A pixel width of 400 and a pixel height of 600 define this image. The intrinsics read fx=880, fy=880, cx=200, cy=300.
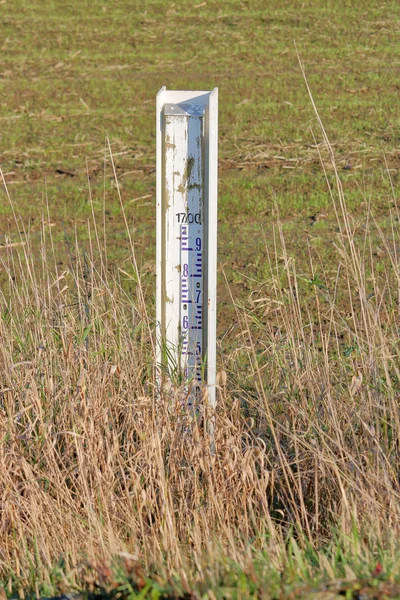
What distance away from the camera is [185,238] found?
3.38 meters

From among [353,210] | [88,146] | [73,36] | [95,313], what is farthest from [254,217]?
[73,36]

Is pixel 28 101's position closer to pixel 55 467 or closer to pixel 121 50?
pixel 121 50

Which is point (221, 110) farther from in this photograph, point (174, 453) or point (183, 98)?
point (174, 453)

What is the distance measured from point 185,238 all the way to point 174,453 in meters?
0.82

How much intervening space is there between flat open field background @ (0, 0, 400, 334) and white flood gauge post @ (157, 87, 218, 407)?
0.96ft

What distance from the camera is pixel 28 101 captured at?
1077 cm

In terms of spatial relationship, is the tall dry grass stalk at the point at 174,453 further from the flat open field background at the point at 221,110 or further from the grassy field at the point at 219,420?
the flat open field background at the point at 221,110

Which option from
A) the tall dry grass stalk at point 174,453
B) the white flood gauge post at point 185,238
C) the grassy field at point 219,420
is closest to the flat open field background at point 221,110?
the grassy field at point 219,420

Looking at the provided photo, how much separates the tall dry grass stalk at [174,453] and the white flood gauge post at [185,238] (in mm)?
143

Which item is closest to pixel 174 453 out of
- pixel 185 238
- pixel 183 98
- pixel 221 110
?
pixel 185 238

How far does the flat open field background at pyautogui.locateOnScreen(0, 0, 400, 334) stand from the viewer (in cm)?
690

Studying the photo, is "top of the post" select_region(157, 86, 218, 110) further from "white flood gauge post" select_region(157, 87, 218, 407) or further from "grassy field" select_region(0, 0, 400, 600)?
"grassy field" select_region(0, 0, 400, 600)

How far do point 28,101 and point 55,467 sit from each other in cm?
836

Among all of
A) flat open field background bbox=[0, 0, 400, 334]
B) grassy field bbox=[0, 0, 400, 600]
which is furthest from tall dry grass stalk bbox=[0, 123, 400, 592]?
flat open field background bbox=[0, 0, 400, 334]
